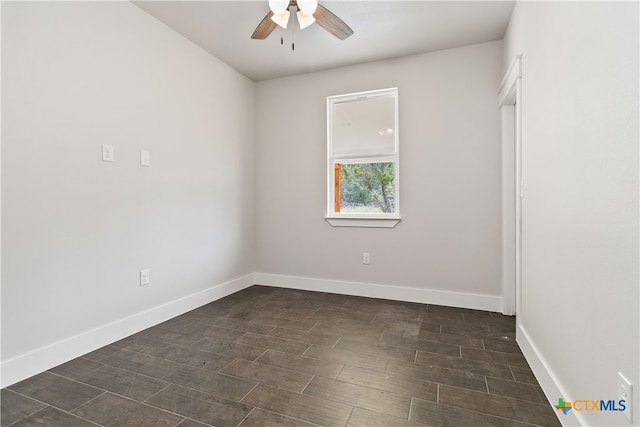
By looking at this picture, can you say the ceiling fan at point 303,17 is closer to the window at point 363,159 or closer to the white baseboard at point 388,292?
the window at point 363,159

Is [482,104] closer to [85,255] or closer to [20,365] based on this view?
[85,255]

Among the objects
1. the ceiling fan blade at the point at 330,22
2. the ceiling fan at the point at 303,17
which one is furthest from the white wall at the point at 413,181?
the ceiling fan at the point at 303,17

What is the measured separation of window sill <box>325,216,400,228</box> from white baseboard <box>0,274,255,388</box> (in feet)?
4.95

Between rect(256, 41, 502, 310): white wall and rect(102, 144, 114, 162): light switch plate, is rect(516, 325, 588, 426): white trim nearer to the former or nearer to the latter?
rect(256, 41, 502, 310): white wall

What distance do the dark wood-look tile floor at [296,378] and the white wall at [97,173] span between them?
1.11ft

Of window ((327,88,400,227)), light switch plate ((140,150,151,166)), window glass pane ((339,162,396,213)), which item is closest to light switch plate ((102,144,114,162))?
light switch plate ((140,150,151,166))

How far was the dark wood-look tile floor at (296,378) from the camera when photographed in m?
1.47

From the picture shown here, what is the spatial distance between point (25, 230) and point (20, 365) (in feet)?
2.54

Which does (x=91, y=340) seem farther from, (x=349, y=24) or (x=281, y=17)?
(x=349, y=24)

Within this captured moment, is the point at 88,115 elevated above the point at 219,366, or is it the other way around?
the point at 88,115

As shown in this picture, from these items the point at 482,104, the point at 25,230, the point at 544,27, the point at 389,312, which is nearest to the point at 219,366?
the point at 25,230

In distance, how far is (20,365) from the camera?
1.78 metres

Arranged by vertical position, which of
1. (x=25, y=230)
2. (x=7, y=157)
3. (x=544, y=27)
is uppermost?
(x=544, y=27)

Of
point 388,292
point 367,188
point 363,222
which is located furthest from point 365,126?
point 388,292
